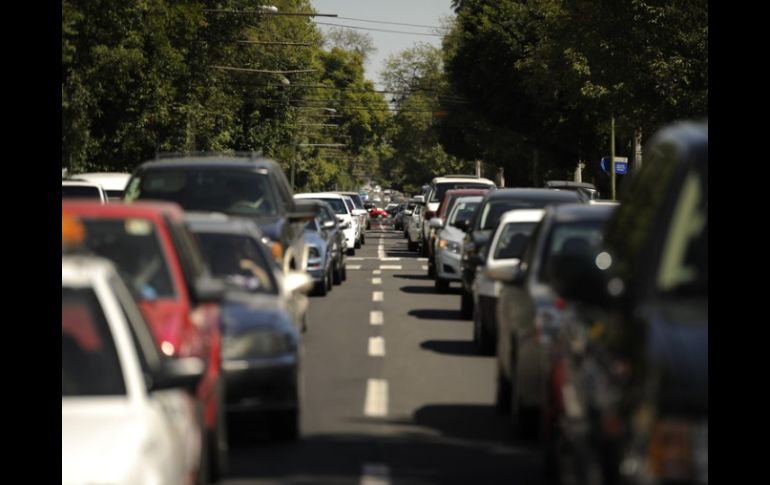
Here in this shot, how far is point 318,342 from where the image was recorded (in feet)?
60.0

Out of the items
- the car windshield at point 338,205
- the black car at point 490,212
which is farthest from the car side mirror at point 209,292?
the car windshield at point 338,205

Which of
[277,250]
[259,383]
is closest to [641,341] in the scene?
[259,383]

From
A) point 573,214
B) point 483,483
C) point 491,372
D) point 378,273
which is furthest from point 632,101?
point 483,483

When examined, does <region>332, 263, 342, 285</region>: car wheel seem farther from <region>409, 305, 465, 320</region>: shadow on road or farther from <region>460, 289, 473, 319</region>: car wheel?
<region>460, 289, 473, 319</region>: car wheel

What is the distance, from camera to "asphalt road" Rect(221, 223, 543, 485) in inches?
390

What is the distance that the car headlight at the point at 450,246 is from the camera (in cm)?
2686

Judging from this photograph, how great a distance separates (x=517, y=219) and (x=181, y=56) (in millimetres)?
25726

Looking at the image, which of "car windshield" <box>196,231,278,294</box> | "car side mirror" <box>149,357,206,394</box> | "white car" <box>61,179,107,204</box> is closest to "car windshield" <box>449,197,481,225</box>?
"white car" <box>61,179,107,204</box>

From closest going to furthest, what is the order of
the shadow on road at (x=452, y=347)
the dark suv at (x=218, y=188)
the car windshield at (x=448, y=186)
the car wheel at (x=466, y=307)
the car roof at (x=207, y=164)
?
the shadow on road at (x=452, y=347) → the dark suv at (x=218, y=188) → the car roof at (x=207, y=164) → the car wheel at (x=466, y=307) → the car windshield at (x=448, y=186)

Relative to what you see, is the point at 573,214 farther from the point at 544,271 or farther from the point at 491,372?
the point at 491,372

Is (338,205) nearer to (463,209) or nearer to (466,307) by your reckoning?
(463,209)

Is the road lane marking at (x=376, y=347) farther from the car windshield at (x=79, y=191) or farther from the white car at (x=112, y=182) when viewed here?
the white car at (x=112, y=182)

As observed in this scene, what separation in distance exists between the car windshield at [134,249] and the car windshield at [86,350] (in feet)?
8.92

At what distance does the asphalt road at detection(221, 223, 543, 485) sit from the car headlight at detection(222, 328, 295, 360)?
600mm
